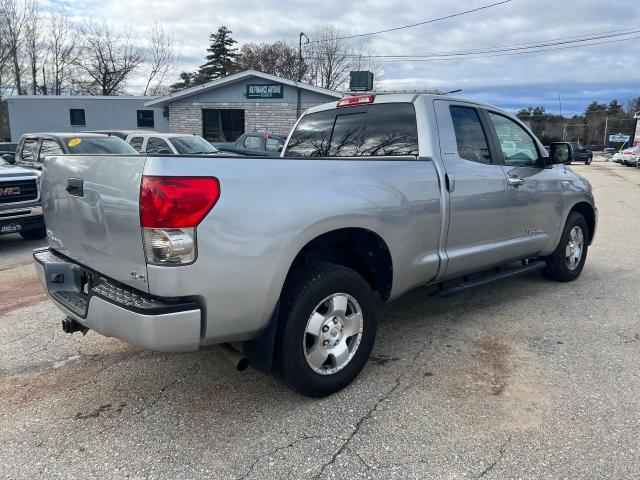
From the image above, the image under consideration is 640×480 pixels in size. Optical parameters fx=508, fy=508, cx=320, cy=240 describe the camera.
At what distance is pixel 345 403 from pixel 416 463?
0.66 m

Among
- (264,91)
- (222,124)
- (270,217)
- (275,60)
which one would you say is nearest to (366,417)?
(270,217)

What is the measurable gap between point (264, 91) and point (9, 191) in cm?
1782

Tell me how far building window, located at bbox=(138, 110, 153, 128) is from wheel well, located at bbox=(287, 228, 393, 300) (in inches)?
1114

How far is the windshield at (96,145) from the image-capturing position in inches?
370

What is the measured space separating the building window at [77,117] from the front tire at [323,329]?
101 ft

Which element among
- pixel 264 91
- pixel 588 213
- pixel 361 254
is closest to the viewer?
pixel 361 254

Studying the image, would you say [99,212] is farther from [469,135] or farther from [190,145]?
[190,145]

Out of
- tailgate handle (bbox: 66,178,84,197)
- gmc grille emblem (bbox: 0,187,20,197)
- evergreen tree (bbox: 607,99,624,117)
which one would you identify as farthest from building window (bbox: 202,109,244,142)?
evergreen tree (bbox: 607,99,624,117)

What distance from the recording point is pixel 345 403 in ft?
10.2

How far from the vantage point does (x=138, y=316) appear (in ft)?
8.04

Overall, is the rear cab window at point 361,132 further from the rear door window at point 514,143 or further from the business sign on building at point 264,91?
the business sign on building at point 264,91

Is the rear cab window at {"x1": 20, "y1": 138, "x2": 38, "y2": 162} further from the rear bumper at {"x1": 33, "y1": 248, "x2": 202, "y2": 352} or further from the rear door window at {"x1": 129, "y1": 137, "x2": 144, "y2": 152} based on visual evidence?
the rear bumper at {"x1": 33, "y1": 248, "x2": 202, "y2": 352}

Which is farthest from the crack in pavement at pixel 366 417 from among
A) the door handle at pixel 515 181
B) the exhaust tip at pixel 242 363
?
the door handle at pixel 515 181

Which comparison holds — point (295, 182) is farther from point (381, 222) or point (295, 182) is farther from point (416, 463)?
point (416, 463)
